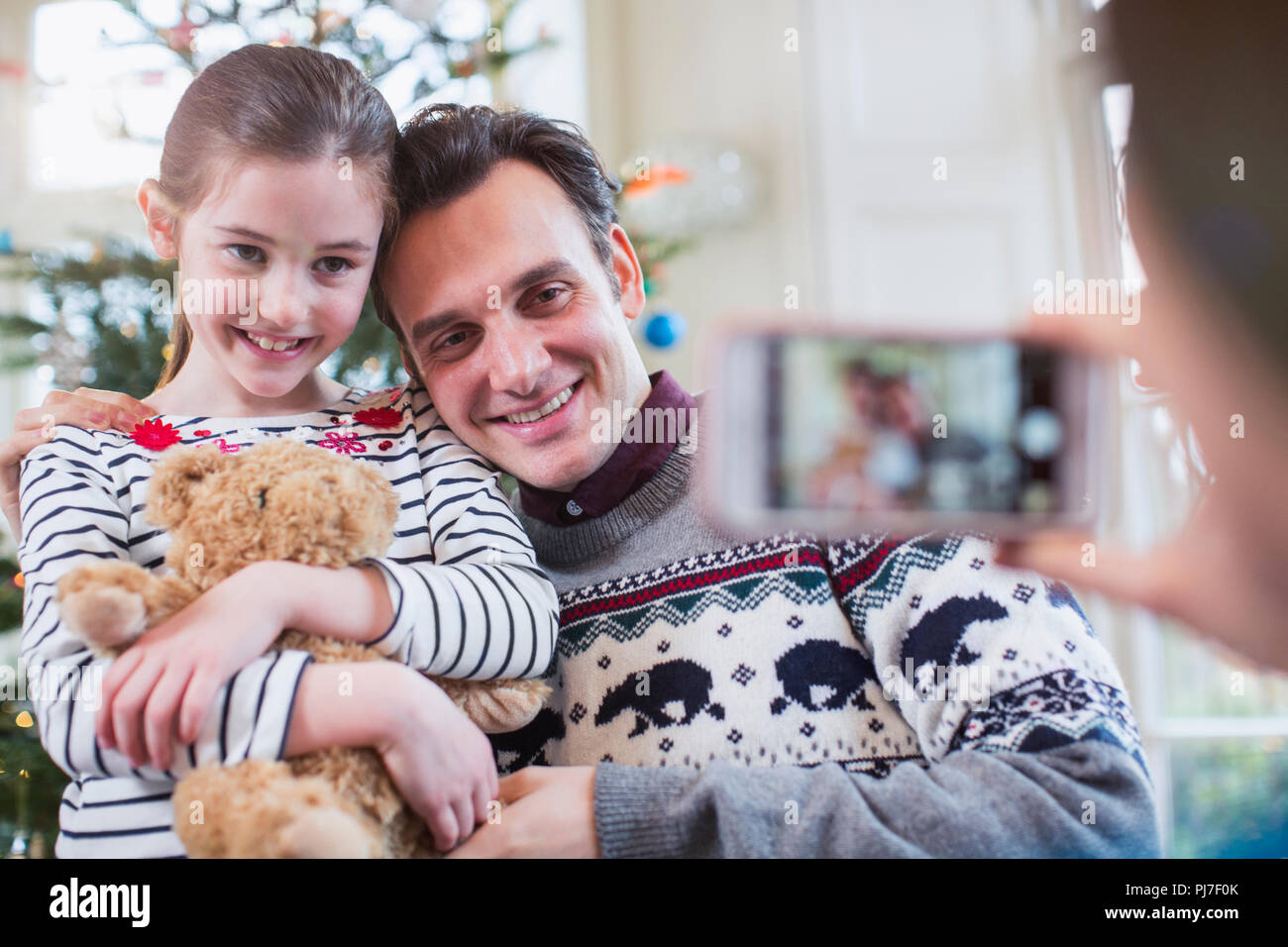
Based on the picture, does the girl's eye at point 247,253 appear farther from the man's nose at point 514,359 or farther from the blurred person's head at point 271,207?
the man's nose at point 514,359

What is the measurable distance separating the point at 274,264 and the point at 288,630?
0.99 ft

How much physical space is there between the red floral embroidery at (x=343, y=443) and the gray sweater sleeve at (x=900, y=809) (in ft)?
1.11

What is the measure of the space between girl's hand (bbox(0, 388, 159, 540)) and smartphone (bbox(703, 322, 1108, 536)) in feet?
1.57

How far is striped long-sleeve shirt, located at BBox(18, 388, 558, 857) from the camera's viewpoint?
1.96 feet

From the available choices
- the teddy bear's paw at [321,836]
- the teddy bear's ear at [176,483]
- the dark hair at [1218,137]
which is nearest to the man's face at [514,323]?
the teddy bear's ear at [176,483]

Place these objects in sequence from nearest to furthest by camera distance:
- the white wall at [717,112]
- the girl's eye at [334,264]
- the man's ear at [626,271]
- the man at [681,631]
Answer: the man at [681,631]
the girl's eye at [334,264]
the man's ear at [626,271]
the white wall at [717,112]

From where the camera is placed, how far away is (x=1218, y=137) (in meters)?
0.67

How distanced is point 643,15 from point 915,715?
122 cm

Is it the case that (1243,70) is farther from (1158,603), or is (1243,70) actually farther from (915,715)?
(915,715)

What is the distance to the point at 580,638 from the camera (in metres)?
0.79

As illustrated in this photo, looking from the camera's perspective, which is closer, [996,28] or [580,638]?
[580,638]

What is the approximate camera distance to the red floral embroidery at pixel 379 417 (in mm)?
803

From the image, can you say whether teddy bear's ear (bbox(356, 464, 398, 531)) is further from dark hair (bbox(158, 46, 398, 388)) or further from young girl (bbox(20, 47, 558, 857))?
Result: dark hair (bbox(158, 46, 398, 388))
